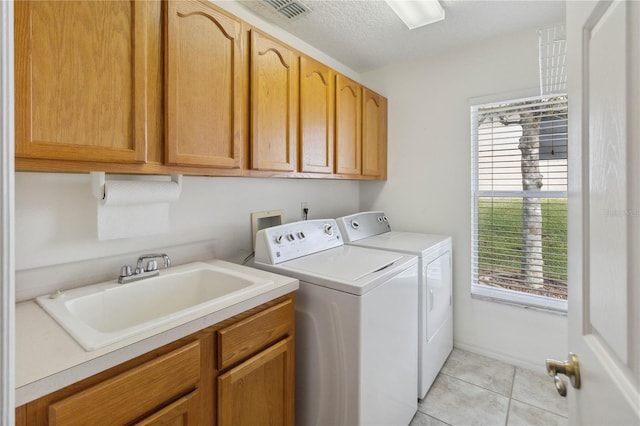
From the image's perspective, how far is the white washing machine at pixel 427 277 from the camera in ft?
6.37

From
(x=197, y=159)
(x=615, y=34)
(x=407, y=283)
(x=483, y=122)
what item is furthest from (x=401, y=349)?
(x=483, y=122)

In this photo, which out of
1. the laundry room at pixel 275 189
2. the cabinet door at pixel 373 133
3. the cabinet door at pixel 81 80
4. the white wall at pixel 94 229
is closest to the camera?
the cabinet door at pixel 81 80

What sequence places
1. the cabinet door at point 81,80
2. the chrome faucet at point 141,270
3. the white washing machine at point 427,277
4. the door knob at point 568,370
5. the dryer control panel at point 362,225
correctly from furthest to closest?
1. the dryer control panel at point 362,225
2. the white washing machine at point 427,277
3. the chrome faucet at point 141,270
4. the cabinet door at point 81,80
5. the door knob at point 568,370

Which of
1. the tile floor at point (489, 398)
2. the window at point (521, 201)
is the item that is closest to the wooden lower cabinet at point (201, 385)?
the tile floor at point (489, 398)

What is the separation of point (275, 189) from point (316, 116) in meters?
0.60

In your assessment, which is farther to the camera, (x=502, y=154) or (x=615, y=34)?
(x=502, y=154)

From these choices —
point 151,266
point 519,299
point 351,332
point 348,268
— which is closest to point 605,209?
point 351,332

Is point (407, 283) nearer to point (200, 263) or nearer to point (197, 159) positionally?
point (200, 263)

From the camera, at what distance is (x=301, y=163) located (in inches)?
73.8

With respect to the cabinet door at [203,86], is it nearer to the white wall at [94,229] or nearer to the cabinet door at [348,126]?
the white wall at [94,229]

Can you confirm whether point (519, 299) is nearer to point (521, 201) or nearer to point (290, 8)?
point (521, 201)

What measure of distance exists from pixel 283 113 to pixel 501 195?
1826mm

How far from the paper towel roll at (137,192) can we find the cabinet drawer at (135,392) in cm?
68

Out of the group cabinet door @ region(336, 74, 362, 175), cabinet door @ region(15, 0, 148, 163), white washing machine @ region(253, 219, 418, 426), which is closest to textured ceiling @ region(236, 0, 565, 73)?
Answer: cabinet door @ region(336, 74, 362, 175)
